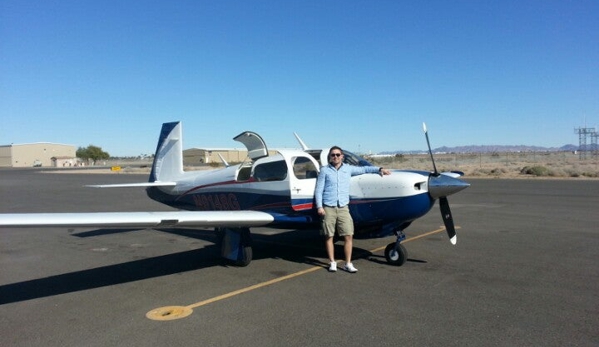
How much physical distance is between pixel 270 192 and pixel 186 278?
6.59ft

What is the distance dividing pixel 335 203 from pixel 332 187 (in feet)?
0.82

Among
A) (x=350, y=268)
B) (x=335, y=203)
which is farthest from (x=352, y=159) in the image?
(x=350, y=268)

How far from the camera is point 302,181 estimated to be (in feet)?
23.9

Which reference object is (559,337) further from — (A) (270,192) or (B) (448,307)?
(A) (270,192)

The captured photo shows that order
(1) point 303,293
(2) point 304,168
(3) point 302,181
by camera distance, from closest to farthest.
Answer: (1) point 303,293
(3) point 302,181
(2) point 304,168

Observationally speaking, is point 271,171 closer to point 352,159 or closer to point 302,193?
point 302,193

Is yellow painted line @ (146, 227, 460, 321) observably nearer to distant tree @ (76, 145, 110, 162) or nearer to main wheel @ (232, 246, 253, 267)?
main wheel @ (232, 246, 253, 267)

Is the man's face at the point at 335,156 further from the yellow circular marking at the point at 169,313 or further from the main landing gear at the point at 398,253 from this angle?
the yellow circular marking at the point at 169,313

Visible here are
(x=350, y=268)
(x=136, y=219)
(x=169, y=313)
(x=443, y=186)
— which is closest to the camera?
(x=169, y=313)

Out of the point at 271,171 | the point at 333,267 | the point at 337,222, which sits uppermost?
the point at 271,171

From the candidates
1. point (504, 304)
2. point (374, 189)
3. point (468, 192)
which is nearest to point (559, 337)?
point (504, 304)

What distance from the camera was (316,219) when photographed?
720cm

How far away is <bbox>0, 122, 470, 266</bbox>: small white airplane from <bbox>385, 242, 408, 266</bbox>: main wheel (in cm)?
2

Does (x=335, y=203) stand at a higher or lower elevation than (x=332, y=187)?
lower
